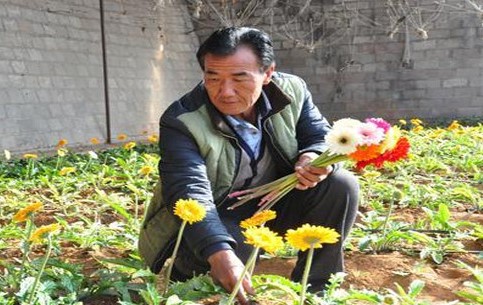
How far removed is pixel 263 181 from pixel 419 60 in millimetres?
10368

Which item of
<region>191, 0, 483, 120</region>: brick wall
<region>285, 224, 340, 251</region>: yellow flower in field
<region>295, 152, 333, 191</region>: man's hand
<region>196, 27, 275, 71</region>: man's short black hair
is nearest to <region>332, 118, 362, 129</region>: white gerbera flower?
<region>295, 152, 333, 191</region>: man's hand

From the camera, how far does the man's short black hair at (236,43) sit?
6.29ft

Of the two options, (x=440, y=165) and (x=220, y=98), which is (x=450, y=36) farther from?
(x=220, y=98)

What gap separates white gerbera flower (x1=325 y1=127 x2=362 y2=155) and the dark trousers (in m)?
0.58

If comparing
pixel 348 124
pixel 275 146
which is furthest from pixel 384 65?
pixel 348 124

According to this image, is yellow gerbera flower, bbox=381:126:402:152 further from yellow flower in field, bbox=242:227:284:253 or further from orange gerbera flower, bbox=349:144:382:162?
yellow flower in field, bbox=242:227:284:253

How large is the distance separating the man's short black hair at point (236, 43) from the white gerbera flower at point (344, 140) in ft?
1.71

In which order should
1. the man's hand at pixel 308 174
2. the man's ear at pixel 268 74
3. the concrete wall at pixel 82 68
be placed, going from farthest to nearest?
the concrete wall at pixel 82 68 → the man's ear at pixel 268 74 → the man's hand at pixel 308 174

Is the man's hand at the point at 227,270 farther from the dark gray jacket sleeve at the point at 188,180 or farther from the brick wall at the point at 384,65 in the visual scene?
the brick wall at the point at 384,65

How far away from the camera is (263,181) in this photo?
2238 mm

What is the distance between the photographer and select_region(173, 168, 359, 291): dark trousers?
82.3 inches

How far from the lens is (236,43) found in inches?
76.2

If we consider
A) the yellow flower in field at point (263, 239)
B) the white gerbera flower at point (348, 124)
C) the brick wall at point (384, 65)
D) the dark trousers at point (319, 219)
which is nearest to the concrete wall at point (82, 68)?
the brick wall at point (384, 65)

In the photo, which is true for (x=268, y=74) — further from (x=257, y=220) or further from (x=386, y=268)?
(x=386, y=268)
